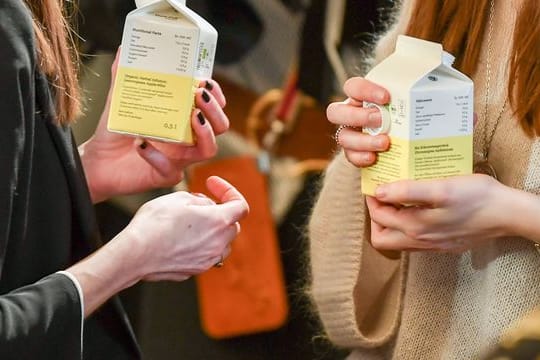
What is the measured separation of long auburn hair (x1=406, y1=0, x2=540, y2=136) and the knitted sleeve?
19cm

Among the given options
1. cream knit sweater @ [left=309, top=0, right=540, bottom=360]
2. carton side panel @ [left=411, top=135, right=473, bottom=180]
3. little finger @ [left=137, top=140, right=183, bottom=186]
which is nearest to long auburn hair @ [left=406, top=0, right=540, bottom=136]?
cream knit sweater @ [left=309, top=0, right=540, bottom=360]

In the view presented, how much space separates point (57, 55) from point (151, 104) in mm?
117

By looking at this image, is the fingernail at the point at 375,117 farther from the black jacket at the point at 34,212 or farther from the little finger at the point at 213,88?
the black jacket at the point at 34,212

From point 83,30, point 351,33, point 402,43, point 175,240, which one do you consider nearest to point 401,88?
point 402,43

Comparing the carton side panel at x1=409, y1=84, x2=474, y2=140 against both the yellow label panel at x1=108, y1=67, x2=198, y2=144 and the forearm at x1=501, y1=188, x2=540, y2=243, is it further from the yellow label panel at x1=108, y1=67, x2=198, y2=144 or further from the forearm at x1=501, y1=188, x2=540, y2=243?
the yellow label panel at x1=108, y1=67, x2=198, y2=144

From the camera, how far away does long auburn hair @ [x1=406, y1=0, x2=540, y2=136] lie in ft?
3.70

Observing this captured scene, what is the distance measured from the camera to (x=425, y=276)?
1223 millimetres

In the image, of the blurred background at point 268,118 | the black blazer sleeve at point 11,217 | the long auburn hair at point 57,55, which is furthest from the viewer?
the blurred background at point 268,118

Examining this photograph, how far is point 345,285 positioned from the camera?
1.27 m

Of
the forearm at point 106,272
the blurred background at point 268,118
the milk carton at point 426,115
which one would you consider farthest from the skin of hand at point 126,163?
the blurred background at point 268,118

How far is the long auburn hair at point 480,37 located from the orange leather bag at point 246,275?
89 cm

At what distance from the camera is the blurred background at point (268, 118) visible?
203cm

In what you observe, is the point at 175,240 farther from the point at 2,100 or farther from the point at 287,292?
the point at 287,292

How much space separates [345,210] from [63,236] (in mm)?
355
